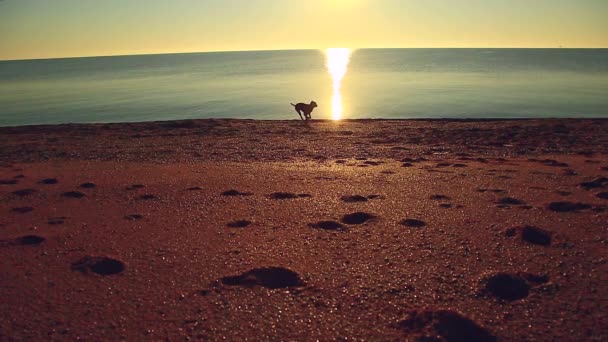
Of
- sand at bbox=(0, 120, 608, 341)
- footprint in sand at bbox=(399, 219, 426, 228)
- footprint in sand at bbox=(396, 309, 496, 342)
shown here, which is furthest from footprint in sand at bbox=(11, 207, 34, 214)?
footprint in sand at bbox=(396, 309, 496, 342)

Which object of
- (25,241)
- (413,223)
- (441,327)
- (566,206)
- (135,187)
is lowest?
(441,327)

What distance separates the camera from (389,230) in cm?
606

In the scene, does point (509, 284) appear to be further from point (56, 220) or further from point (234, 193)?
point (56, 220)

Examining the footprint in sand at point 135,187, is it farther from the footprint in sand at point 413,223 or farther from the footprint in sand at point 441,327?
the footprint in sand at point 441,327

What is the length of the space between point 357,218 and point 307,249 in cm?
137

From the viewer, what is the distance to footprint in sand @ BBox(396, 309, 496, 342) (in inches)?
144

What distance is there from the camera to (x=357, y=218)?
6.61m

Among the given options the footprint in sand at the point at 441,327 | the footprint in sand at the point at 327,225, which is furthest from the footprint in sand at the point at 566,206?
the footprint in sand at the point at 441,327

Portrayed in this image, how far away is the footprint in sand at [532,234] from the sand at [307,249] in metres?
0.02

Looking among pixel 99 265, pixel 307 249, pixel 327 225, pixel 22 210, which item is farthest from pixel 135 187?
pixel 307 249

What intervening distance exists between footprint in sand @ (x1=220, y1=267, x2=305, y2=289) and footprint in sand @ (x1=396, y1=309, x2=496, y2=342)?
4.14ft

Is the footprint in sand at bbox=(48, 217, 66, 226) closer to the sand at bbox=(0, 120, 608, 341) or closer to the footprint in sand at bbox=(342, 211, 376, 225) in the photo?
the sand at bbox=(0, 120, 608, 341)

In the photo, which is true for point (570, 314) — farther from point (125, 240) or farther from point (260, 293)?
point (125, 240)

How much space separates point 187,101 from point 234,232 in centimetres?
3311
